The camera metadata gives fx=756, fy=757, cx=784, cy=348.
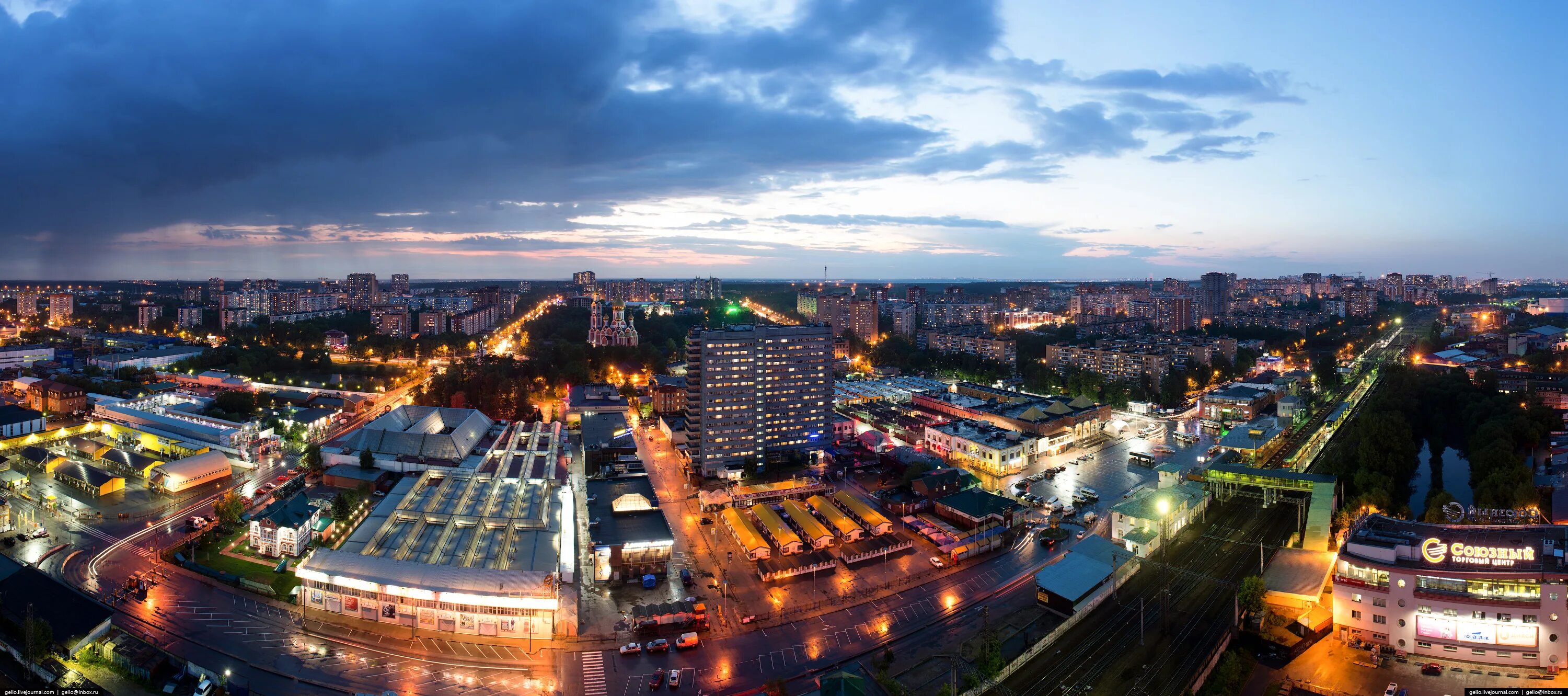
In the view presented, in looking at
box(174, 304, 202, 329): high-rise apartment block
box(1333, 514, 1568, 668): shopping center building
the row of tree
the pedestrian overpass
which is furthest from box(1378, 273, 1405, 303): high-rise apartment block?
box(174, 304, 202, 329): high-rise apartment block

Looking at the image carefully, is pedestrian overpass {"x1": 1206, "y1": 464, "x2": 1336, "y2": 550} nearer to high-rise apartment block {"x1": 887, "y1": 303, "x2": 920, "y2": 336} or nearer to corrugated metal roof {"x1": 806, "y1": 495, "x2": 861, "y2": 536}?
corrugated metal roof {"x1": 806, "y1": 495, "x2": 861, "y2": 536}

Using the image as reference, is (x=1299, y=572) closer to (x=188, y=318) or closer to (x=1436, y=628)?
(x=1436, y=628)

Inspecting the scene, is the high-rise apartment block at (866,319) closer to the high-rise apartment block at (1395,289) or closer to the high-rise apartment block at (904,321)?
the high-rise apartment block at (904,321)

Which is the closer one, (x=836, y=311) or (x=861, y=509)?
(x=861, y=509)

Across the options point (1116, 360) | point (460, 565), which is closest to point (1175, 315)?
point (1116, 360)

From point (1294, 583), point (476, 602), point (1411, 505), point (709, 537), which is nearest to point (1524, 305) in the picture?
point (1411, 505)

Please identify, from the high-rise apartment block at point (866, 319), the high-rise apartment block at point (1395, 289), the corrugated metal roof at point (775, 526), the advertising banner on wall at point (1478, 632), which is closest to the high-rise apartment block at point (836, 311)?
the high-rise apartment block at point (866, 319)
